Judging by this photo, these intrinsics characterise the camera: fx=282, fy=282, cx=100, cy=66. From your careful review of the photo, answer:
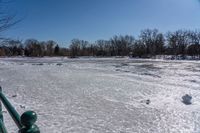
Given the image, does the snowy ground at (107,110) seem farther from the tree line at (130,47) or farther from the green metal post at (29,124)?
the tree line at (130,47)

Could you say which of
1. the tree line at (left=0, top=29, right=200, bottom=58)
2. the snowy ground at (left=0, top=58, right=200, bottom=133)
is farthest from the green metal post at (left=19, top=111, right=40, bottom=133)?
the tree line at (left=0, top=29, right=200, bottom=58)

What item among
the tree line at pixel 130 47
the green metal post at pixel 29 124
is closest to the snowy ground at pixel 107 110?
the green metal post at pixel 29 124

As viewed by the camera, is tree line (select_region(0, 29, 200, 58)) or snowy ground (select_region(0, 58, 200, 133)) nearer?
snowy ground (select_region(0, 58, 200, 133))

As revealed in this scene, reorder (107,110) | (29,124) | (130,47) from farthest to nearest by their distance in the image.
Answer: (130,47) < (107,110) < (29,124)

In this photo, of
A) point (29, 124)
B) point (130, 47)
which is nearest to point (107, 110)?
point (29, 124)

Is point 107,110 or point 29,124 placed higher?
point 29,124

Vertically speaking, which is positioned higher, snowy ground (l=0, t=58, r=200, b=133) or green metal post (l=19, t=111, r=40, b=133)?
green metal post (l=19, t=111, r=40, b=133)

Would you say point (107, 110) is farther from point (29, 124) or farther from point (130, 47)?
point (130, 47)

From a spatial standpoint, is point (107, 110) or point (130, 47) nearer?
point (107, 110)

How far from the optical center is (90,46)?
134m

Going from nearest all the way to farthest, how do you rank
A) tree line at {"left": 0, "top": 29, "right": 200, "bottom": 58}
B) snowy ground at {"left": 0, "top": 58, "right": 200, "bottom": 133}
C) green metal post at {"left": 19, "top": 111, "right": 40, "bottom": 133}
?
1. green metal post at {"left": 19, "top": 111, "right": 40, "bottom": 133}
2. snowy ground at {"left": 0, "top": 58, "right": 200, "bottom": 133}
3. tree line at {"left": 0, "top": 29, "right": 200, "bottom": 58}

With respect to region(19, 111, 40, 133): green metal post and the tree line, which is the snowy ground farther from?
the tree line

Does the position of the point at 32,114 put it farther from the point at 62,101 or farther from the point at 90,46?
the point at 90,46

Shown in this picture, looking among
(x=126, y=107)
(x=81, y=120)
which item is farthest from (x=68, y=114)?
(x=126, y=107)
